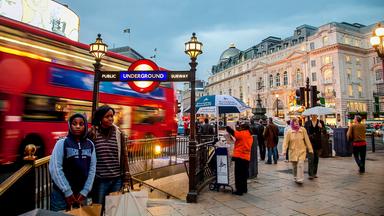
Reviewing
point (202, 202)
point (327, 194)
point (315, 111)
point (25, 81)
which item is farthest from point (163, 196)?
point (315, 111)

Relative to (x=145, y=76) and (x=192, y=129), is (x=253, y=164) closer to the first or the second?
(x=192, y=129)

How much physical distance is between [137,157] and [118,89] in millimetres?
3887

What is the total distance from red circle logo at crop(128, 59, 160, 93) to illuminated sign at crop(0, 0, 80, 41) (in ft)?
47.6

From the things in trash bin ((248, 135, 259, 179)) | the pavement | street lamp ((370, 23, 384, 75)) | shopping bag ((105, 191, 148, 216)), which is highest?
street lamp ((370, 23, 384, 75))

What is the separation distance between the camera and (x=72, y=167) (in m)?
3.18

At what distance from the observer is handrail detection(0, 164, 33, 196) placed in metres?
2.83

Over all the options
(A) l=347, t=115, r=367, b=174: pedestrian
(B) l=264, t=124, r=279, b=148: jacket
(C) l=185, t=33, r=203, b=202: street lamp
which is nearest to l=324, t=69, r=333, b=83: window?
(B) l=264, t=124, r=279, b=148: jacket

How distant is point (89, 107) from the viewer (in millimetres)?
10234

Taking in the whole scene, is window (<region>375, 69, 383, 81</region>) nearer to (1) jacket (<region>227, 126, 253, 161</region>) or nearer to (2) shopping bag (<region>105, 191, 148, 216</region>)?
(1) jacket (<region>227, 126, 253, 161</region>)

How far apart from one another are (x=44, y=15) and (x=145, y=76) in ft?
55.4

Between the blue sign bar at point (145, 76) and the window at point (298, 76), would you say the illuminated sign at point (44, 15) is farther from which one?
the window at point (298, 76)

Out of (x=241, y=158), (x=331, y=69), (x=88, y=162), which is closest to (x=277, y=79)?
(x=331, y=69)

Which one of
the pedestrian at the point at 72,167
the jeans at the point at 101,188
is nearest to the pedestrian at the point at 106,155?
the jeans at the point at 101,188

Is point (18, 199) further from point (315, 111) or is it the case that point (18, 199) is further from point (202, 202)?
point (315, 111)
